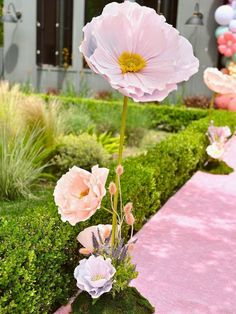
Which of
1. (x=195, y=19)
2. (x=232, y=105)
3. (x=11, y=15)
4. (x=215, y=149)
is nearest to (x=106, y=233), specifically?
(x=215, y=149)

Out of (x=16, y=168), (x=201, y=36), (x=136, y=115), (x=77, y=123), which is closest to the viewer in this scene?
(x=16, y=168)

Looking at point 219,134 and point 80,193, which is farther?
point 219,134

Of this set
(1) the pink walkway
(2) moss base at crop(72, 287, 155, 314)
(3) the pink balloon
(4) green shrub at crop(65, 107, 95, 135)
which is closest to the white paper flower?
(2) moss base at crop(72, 287, 155, 314)

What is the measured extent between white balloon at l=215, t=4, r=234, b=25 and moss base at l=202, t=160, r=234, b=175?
5308mm

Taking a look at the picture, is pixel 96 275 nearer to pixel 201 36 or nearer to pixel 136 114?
pixel 136 114

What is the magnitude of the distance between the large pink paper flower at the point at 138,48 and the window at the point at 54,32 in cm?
1101

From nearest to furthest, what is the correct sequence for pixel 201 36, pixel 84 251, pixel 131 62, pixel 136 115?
1. pixel 131 62
2. pixel 84 251
3. pixel 136 115
4. pixel 201 36

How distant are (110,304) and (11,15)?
1089 centimetres

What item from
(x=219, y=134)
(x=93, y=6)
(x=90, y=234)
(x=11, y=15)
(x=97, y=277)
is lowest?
(x=219, y=134)

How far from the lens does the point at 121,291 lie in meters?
2.88

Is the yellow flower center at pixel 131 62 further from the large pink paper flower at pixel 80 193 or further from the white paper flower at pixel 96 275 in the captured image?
the white paper flower at pixel 96 275

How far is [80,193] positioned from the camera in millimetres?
2598

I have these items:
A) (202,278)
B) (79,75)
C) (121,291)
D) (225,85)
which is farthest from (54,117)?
(79,75)

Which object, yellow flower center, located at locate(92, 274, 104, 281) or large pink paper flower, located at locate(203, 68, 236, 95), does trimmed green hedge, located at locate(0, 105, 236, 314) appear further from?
large pink paper flower, located at locate(203, 68, 236, 95)
